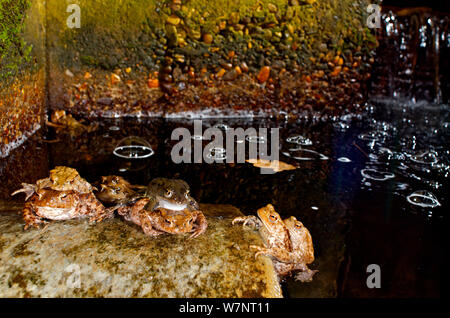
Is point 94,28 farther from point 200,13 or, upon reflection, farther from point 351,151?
point 351,151

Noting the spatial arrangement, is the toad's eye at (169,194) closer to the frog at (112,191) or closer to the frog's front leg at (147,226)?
the frog's front leg at (147,226)

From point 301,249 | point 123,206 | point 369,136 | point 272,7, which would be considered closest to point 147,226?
point 123,206

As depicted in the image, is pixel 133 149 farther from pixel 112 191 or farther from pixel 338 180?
pixel 338 180

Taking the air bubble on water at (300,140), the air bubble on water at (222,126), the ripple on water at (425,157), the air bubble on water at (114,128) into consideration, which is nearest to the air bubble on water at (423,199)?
the ripple on water at (425,157)

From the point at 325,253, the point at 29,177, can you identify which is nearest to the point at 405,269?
the point at 325,253

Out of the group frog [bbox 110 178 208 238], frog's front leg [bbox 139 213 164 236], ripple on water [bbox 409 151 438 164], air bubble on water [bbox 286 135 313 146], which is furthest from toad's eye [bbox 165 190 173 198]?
ripple on water [bbox 409 151 438 164]

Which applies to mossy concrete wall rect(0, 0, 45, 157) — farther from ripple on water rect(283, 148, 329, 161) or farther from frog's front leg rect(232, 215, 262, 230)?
ripple on water rect(283, 148, 329, 161)
